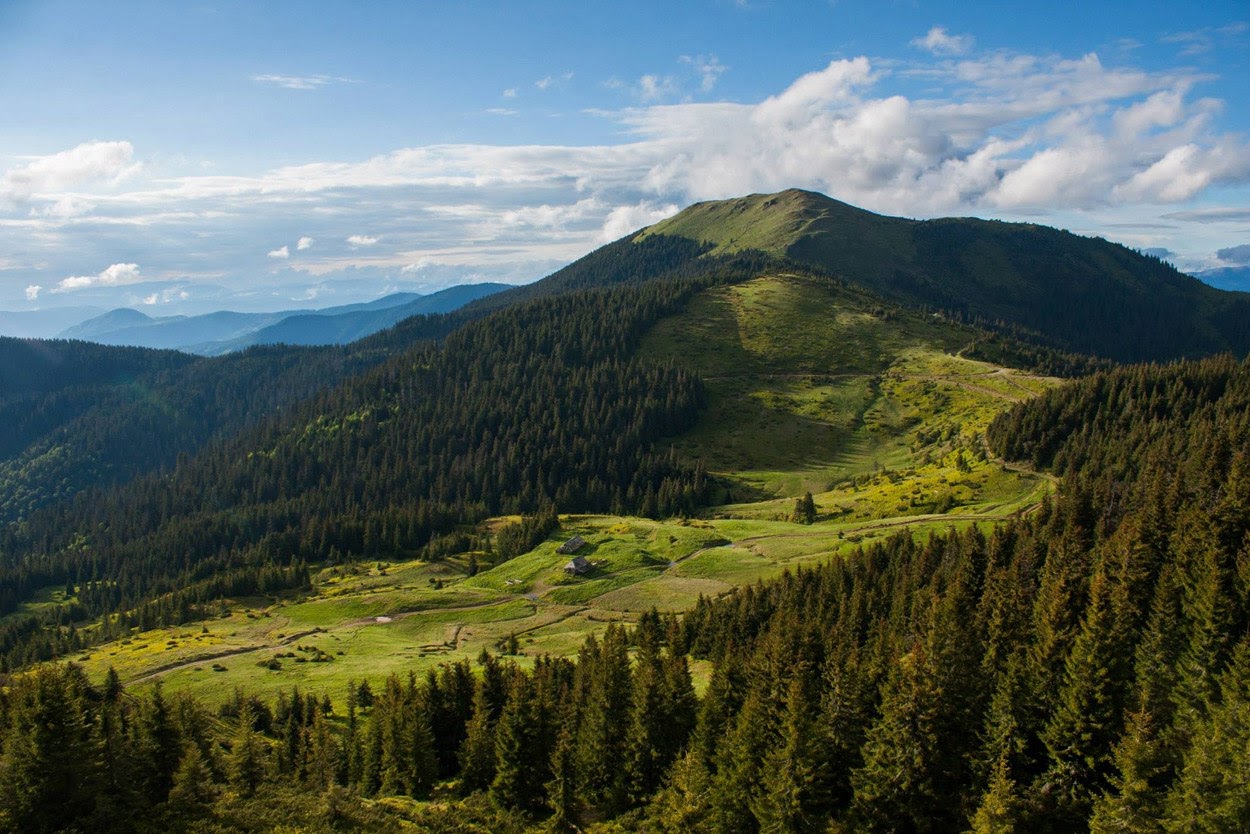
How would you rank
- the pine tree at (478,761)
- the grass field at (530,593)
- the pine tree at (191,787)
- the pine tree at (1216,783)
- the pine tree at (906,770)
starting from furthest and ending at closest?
1. the grass field at (530,593)
2. the pine tree at (478,761)
3. the pine tree at (191,787)
4. the pine tree at (906,770)
5. the pine tree at (1216,783)

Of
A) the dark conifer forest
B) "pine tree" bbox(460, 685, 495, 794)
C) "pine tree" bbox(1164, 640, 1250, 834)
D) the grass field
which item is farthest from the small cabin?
"pine tree" bbox(1164, 640, 1250, 834)

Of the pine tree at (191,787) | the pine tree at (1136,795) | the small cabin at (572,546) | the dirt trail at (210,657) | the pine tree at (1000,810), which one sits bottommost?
the dirt trail at (210,657)

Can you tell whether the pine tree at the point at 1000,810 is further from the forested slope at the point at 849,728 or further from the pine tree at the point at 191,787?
the pine tree at the point at 191,787

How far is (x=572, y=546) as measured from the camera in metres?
158

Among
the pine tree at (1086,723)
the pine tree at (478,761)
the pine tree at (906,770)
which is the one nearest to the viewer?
the pine tree at (1086,723)

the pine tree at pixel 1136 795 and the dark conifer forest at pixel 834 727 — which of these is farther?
the dark conifer forest at pixel 834 727

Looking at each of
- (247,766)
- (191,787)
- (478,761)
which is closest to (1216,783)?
(478,761)

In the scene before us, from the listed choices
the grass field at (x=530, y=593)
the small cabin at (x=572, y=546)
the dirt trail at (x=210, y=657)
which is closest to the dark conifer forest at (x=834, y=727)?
the grass field at (x=530, y=593)

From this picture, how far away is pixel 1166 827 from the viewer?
37125 millimetres

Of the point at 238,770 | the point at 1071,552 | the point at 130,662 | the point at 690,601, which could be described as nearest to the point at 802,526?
the point at 690,601

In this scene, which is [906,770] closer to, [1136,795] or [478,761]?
[1136,795]

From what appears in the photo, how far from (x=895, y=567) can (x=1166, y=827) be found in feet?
188

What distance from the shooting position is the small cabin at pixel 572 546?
157000 millimetres

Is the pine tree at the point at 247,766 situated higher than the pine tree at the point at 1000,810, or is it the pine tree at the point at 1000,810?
the pine tree at the point at 1000,810
